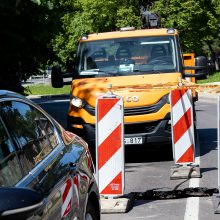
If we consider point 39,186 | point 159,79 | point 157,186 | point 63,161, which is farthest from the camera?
point 159,79

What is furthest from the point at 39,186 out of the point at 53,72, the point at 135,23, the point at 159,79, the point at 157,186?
the point at 135,23

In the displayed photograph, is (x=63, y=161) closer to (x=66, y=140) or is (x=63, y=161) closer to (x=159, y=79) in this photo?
(x=66, y=140)

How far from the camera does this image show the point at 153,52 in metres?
12.1

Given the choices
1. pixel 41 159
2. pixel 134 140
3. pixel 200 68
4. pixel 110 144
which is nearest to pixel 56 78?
pixel 134 140

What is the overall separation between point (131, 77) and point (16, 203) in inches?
360

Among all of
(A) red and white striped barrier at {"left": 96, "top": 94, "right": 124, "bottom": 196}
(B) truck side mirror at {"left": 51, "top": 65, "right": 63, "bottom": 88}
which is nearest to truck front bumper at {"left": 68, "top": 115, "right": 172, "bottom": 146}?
(B) truck side mirror at {"left": 51, "top": 65, "right": 63, "bottom": 88}

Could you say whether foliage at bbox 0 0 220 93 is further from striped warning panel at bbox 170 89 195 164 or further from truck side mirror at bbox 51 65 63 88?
striped warning panel at bbox 170 89 195 164

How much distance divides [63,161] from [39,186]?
2.81 feet

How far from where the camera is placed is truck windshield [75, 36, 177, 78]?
1188cm

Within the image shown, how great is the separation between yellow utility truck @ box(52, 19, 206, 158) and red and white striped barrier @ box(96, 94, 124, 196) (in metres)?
2.86

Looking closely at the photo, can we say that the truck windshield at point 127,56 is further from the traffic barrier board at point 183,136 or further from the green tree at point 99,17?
the green tree at point 99,17

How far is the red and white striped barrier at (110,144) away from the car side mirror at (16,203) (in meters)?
5.14

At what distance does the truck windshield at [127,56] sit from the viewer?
1188 cm

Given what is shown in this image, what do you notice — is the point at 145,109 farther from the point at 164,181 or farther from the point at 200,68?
the point at 164,181
